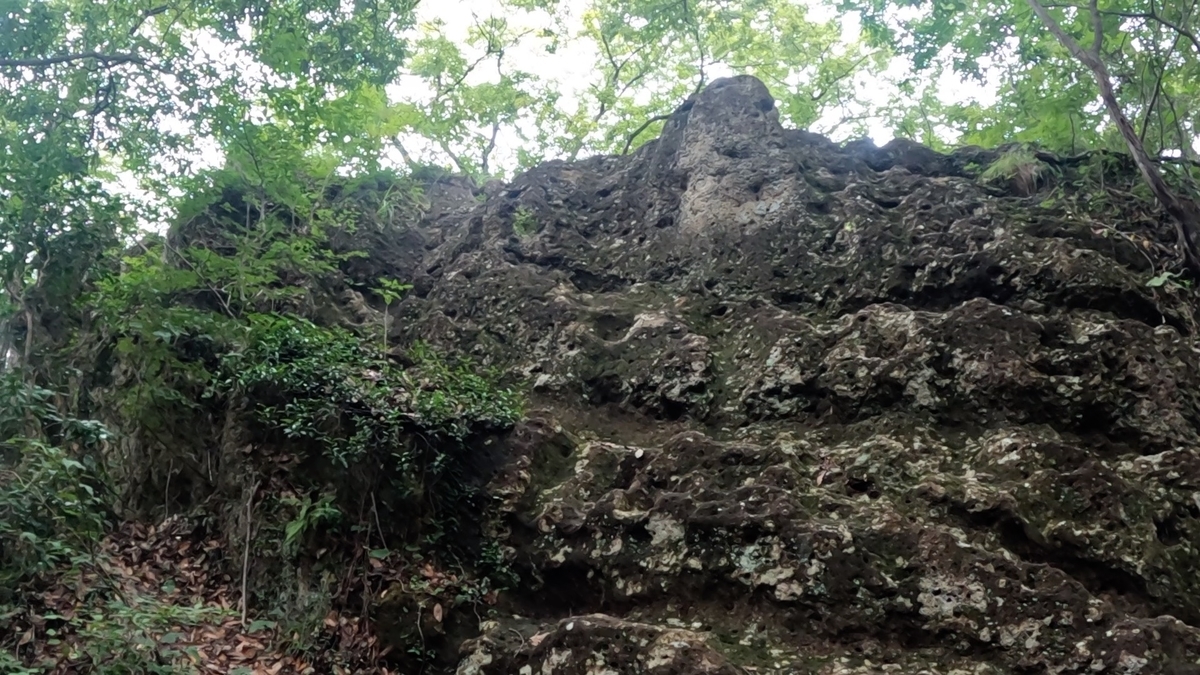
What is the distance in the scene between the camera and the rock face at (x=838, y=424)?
4664mm

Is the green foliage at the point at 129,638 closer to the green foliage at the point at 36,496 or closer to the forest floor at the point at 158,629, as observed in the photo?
the forest floor at the point at 158,629

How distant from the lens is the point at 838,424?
249 inches

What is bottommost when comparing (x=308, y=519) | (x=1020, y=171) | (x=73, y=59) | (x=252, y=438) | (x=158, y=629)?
(x=158, y=629)

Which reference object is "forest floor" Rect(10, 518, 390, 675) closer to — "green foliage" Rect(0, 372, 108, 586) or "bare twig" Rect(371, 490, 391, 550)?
"green foliage" Rect(0, 372, 108, 586)

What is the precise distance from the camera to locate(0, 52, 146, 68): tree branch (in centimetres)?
612

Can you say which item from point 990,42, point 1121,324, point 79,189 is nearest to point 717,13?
point 990,42

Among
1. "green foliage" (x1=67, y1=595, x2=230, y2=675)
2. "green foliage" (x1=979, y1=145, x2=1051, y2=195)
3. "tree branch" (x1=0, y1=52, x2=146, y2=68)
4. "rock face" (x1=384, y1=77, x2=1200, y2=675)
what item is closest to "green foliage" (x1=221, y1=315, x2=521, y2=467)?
"rock face" (x1=384, y1=77, x2=1200, y2=675)

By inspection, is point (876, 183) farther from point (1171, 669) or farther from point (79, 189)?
point (79, 189)

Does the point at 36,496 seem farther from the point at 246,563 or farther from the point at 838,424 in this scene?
the point at 838,424

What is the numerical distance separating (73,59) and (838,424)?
6.57 metres

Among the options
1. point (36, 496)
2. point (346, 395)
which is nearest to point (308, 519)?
point (346, 395)

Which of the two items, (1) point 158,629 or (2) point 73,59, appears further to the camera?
(2) point 73,59

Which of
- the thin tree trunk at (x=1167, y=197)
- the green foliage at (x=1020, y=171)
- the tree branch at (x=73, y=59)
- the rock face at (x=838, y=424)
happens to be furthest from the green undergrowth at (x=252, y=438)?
the thin tree trunk at (x=1167, y=197)

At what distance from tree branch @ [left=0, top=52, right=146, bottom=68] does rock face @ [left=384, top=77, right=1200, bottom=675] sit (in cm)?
350
